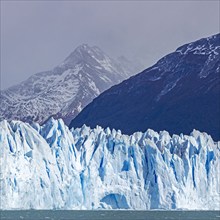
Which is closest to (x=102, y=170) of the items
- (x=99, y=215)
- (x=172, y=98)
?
(x=99, y=215)

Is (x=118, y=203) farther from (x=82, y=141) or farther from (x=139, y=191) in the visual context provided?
(x=82, y=141)

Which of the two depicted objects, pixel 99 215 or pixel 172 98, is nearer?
pixel 99 215

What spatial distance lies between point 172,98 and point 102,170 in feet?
285

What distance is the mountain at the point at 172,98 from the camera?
142250mm

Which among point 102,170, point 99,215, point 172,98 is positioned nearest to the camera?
point 99,215

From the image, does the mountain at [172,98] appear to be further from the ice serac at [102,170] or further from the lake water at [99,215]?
the lake water at [99,215]

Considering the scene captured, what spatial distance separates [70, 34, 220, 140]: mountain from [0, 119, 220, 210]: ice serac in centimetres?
5676

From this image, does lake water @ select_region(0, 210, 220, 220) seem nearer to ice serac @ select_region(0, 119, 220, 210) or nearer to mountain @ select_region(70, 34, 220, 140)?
ice serac @ select_region(0, 119, 220, 210)

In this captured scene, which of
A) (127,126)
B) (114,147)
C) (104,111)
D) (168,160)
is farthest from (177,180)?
(104,111)

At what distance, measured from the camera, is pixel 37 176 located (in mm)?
62469

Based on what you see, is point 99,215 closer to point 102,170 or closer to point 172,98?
point 102,170

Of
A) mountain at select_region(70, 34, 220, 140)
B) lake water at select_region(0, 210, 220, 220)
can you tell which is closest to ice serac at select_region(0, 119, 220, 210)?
lake water at select_region(0, 210, 220, 220)

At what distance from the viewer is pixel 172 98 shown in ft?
Result: 504

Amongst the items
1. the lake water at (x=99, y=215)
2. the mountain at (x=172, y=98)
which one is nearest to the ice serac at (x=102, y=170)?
the lake water at (x=99, y=215)
